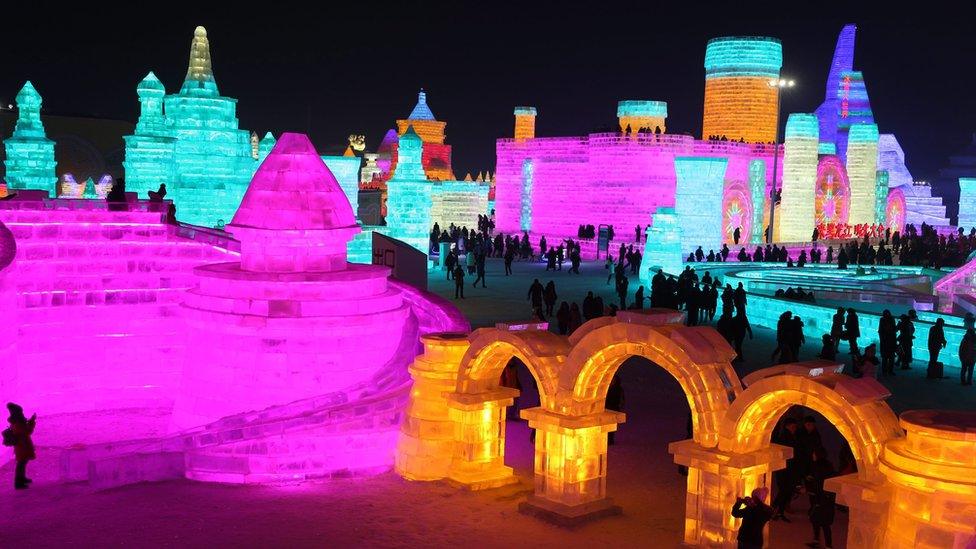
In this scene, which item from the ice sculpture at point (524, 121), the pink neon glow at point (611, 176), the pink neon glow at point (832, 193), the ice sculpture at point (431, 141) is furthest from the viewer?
the ice sculpture at point (431, 141)

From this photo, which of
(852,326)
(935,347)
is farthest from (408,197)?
(935,347)

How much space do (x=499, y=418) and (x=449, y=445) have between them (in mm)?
730

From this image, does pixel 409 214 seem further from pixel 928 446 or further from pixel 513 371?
pixel 928 446

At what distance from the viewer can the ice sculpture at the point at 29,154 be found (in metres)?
33.9

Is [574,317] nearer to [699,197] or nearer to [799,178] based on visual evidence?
[699,197]

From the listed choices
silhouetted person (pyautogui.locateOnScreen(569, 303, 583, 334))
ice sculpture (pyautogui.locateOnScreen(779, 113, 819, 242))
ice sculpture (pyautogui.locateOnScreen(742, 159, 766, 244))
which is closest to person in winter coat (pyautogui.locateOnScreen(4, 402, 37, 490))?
silhouetted person (pyautogui.locateOnScreen(569, 303, 583, 334))

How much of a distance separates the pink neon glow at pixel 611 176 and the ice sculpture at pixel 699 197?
547 cm

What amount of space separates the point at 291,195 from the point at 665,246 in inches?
737

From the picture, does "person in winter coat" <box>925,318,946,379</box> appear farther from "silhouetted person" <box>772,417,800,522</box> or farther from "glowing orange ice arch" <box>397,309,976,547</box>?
"glowing orange ice arch" <box>397,309,976,547</box>

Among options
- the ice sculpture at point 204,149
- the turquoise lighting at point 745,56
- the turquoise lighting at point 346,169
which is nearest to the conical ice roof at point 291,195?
the ice sculpture at point 204,149

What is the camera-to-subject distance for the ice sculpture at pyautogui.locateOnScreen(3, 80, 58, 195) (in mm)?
33906

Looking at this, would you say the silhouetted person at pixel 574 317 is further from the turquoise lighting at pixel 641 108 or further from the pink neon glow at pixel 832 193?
the turquoise lighting at pixel 641 108

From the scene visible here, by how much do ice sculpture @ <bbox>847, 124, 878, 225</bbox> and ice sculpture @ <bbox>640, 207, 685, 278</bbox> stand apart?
20507 millimetres

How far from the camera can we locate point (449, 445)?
40.3 ft
